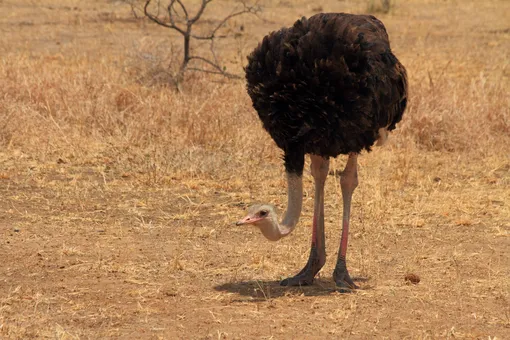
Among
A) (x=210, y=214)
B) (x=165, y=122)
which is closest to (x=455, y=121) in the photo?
(x=165, y=122)

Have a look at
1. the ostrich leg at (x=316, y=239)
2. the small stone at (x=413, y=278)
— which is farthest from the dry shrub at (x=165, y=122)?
the small stone at (x=413, y=278)

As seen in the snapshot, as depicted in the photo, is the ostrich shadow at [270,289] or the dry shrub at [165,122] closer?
the ostrich shadow at [270,289]

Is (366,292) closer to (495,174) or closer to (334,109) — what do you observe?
(334,109)

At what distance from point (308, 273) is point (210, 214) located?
177 centimetres

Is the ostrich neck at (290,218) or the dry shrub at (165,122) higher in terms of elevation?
the ostrich neck at (290,218)

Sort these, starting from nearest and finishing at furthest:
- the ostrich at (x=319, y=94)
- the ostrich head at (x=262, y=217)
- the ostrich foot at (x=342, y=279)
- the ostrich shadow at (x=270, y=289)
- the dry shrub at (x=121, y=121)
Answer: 1. the ostrich head at (x=262, y=217)
2. the ostrich at (x=319, y=94)
3. the ostrich shadow at (x=270, y=289)
4. the ostrich foot at (x=342, y=279)
5. the dry shrub at (x=121, y=121)

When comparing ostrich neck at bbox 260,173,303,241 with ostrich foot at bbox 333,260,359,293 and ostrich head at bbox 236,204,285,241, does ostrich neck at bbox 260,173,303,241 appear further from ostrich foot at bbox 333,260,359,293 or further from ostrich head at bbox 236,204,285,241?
ostrich foot at bbox 333,260,359,293

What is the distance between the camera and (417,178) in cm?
825

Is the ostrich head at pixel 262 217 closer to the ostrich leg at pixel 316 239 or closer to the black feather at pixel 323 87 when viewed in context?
the black feather at pixel 323 87

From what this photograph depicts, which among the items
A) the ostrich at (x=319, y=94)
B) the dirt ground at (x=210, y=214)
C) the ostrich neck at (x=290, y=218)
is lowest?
the dirt ground at (x=210, y=214)

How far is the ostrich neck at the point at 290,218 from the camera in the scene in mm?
5167

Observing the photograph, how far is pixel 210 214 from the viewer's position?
7.30m

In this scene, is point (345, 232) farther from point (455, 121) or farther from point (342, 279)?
point (455, 121)

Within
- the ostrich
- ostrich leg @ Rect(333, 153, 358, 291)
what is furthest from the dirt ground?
the ostrich
